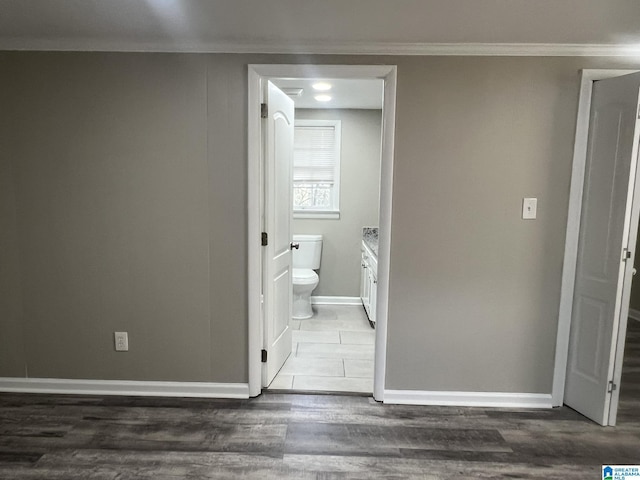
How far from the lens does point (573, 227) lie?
2.33 metres

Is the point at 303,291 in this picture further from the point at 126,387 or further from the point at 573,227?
the point at 573,227

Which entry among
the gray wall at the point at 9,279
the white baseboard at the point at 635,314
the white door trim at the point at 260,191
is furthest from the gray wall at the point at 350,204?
the white baseboard at the point at 635,314

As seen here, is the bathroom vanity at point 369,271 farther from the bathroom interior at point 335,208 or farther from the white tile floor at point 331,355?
the white tile floor at point 331,355

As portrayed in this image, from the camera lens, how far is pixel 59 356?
8.25 ft

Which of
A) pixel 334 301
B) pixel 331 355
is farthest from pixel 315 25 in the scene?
pixel 334 301

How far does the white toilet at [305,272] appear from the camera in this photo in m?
3.91

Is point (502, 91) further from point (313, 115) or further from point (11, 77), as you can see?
point (11, 77)

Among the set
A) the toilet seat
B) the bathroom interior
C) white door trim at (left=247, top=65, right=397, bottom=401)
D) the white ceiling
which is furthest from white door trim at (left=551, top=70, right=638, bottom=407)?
the toilet seat

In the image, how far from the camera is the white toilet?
3908mm

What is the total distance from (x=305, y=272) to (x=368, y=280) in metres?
0.67

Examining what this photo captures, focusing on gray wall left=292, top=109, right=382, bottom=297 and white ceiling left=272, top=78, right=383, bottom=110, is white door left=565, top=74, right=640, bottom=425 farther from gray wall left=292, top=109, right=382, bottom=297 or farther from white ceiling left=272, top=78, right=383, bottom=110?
gray wall left=292, top=109, right=382, bottom=297

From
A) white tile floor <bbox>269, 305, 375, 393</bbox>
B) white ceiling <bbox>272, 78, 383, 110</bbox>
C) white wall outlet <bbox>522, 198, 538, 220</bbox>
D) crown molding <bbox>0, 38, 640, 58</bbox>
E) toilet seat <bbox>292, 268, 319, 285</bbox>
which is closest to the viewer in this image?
crown molding <bbox>0, 38, 640, 58</bbox>

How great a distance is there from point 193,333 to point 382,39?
82.9 inches

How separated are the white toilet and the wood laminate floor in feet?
4.84
